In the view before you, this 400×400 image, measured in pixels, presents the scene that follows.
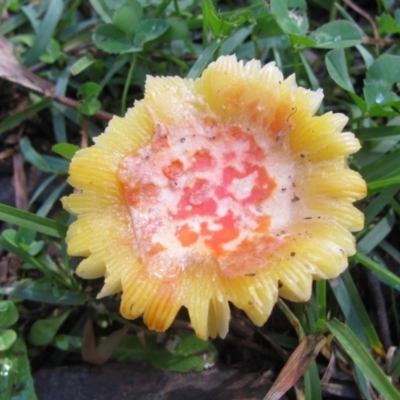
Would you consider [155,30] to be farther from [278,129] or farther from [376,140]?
[376,140]

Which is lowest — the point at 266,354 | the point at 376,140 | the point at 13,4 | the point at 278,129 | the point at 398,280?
the point at 266,354

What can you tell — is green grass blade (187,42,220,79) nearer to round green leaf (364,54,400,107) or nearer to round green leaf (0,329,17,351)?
round green leaf (364,54,400,107)

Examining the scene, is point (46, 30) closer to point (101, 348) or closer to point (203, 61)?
point (203, 61)

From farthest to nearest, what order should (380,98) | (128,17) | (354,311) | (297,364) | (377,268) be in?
1. (128,17)
2. (380,98)
3. (354,311)
4. (377,268)
5. (297,364)

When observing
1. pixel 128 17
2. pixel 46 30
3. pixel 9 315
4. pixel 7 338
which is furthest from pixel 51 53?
pixel 7 338

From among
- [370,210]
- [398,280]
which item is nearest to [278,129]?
[370,210]

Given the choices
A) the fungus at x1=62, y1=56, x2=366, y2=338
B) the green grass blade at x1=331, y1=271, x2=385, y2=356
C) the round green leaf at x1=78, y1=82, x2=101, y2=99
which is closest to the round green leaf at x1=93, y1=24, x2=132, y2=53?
the round green leaf at x1=78, y1=82, x2=101, y2=99
